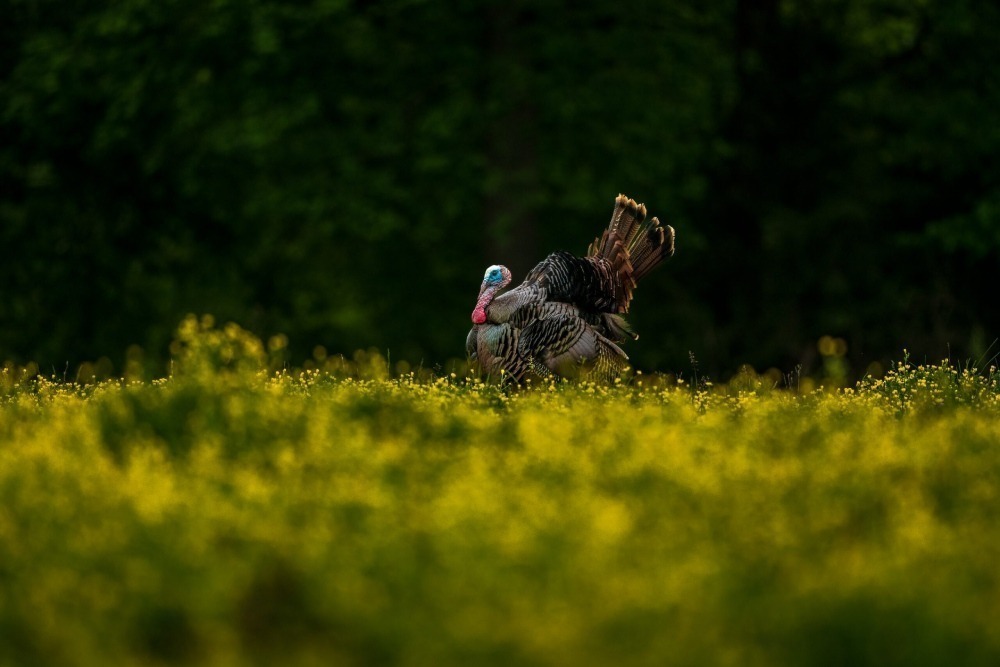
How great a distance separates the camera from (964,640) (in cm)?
519

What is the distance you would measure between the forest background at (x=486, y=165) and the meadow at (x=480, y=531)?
1085 centimetres

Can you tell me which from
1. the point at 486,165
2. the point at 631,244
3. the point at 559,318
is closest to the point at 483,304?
the point at 559,318

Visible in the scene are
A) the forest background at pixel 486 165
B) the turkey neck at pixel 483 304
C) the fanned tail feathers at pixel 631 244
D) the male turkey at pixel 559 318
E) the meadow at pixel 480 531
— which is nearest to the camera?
the meadow at pixel 480 531

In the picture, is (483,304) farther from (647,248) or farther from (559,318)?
(647,248)

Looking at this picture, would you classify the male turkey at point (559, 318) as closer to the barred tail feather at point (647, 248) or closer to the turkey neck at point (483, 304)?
the turkey neck at point (483, 304)

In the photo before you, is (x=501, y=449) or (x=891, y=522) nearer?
(x=891, y=522)

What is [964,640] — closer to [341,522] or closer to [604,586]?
[604,586]

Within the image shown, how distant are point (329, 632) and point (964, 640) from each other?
5.81ft

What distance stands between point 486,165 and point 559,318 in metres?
10.2

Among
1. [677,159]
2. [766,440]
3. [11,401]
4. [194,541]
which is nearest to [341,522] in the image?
[194,541]

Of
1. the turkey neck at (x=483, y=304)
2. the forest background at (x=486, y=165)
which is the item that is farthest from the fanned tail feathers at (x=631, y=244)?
the forest background at (x=486, y=165)

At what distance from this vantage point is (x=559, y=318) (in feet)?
34.8

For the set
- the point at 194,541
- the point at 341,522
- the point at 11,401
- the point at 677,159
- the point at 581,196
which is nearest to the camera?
the point at 194,541

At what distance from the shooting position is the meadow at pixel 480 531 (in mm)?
5234
